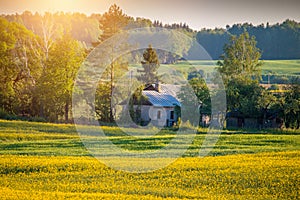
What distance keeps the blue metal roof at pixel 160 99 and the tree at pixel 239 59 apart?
9.60 m

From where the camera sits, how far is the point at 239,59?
3071 inches

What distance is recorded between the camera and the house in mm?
63250

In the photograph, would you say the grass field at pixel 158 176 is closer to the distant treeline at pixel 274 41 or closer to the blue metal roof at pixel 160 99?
the blue metal roof at pixel 160 99

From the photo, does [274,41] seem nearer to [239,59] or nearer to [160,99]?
[239,59]

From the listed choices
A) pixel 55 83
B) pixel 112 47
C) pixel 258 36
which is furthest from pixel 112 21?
pixel 258 36

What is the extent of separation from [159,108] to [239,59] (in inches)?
753

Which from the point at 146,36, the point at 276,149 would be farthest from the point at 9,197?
the point at 146,36

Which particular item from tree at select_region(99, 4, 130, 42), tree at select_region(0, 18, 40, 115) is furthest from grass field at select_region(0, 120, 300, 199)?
tree at select_region(99, 4, 130, 42)

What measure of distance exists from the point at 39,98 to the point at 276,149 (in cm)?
3352

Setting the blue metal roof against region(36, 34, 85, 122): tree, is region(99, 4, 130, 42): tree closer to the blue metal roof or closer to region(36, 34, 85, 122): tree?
region(36, 34, 85, 122): tree

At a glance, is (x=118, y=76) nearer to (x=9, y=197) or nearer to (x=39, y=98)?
(x=39, y=98)

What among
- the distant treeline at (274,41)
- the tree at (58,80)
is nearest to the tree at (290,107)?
the tree at (58,80)

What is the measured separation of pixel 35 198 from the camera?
17.4m

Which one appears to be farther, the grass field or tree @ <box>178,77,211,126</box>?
tree @ <box>178,77,211,126</box>
